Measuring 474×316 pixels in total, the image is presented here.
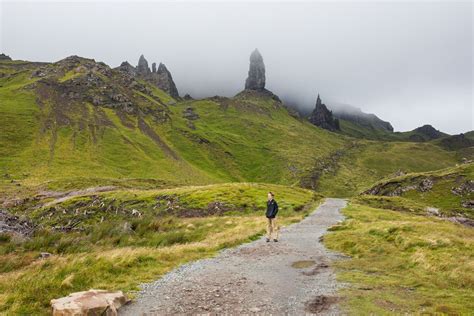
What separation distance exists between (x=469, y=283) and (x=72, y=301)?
15.2 meters

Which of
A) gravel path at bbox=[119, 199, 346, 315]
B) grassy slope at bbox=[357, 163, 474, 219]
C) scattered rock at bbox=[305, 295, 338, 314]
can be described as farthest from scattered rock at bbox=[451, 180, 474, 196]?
scattered rock at bbox=[305, 295, 338, 314]

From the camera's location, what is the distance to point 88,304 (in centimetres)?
1148

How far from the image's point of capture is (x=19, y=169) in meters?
119

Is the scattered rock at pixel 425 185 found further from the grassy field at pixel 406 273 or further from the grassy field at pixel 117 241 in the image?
the grassy field at pixel 406 273

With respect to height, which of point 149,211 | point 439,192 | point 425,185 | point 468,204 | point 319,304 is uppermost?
point 319,304

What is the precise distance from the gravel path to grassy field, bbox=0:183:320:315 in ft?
5.39

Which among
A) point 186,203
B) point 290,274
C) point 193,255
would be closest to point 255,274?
point 290,274

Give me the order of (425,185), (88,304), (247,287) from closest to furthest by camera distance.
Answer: (88,304)
(247,287)
(425,185)

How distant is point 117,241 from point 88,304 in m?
20.9

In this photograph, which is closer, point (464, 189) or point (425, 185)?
point (464, 189)

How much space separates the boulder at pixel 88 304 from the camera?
11.1m

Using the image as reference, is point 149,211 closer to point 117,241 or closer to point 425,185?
point 117,241

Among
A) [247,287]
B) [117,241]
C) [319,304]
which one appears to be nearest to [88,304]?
[247,287]

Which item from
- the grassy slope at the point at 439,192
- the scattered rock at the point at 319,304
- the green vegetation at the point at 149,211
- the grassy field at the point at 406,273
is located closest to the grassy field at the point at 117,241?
the green vegetation at the point at 149,211
